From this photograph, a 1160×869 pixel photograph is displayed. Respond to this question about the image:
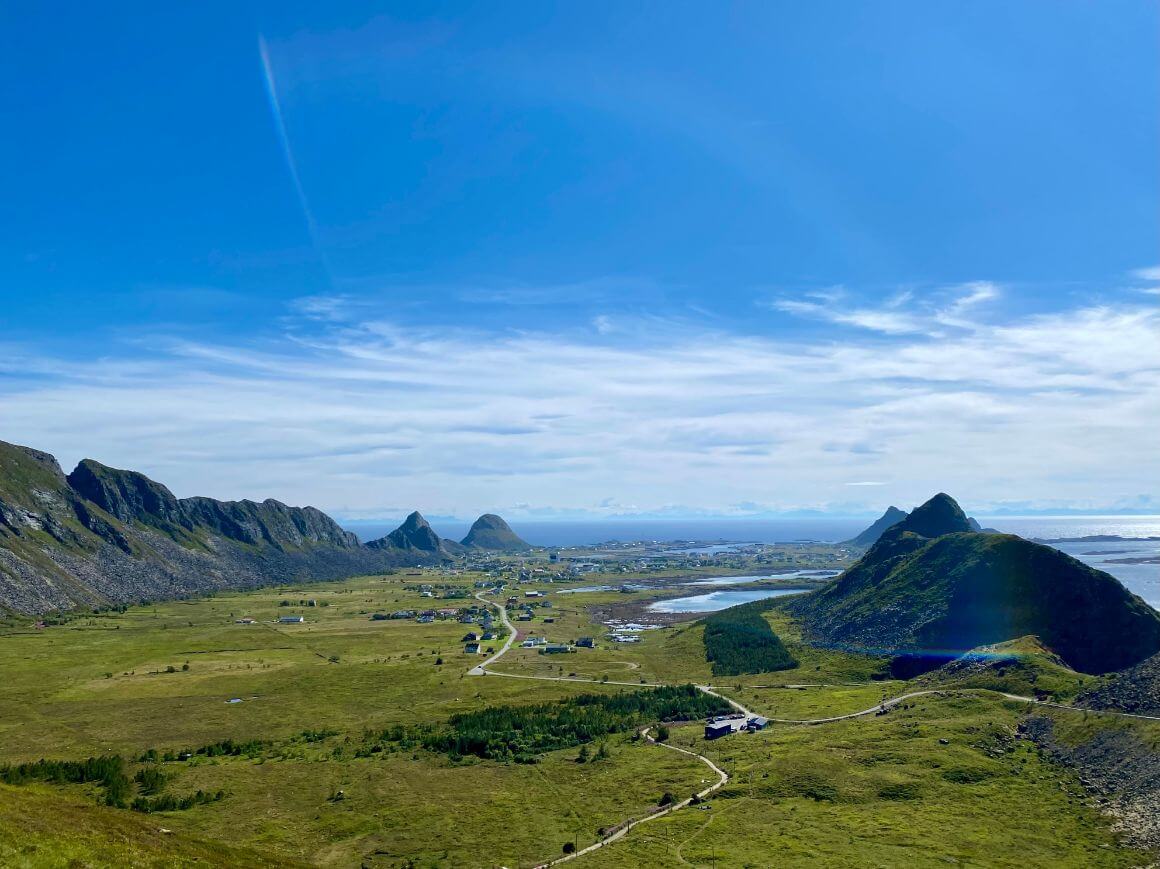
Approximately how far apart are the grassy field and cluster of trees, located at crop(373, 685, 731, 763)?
4.55m

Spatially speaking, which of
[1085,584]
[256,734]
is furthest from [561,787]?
[1085,584]

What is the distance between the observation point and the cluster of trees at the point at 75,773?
90.4 meters

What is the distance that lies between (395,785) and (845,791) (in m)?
58.2

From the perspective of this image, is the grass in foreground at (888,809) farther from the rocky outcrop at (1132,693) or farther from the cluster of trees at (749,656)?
the cluster of trees at (749,656)

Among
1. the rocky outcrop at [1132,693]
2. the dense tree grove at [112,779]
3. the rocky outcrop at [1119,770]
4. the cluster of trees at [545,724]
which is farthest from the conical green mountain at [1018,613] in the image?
the dense tree grove at [112,779]

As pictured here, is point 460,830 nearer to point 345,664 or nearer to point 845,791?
point 845,791

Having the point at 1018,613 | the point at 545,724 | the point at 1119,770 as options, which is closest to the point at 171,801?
the point at 545,724

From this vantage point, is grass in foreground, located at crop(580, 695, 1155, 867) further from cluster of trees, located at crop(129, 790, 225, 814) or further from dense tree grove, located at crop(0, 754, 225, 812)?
dense tree grove, located at crop(0, 754, 225, 812)

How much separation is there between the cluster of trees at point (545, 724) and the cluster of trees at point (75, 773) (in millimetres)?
32427

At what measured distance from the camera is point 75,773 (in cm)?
9431

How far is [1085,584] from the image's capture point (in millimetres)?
A: 164125

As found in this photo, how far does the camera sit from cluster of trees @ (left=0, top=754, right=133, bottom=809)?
90.4 metres

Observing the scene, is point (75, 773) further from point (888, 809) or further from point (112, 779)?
point (888, 809)

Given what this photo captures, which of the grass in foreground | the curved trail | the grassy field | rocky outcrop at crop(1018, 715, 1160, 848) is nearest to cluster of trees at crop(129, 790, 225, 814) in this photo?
the grassy field
